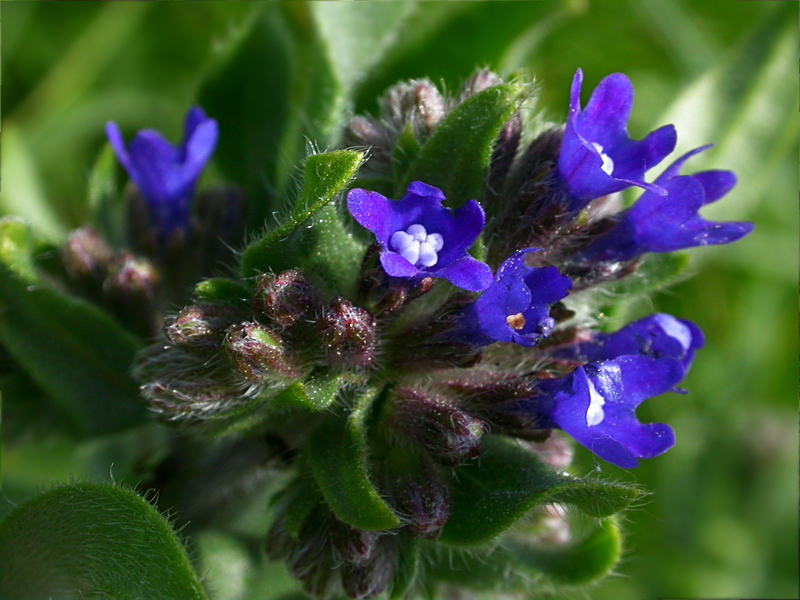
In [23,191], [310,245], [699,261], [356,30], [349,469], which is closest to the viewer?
[349,469]

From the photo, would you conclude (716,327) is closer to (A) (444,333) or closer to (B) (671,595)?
(B) (671,595)

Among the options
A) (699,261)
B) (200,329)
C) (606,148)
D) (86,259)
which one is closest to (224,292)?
(200,329)

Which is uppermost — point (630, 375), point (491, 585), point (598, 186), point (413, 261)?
point (413, 261)

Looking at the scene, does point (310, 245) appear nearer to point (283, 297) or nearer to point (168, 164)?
point (283, 297)

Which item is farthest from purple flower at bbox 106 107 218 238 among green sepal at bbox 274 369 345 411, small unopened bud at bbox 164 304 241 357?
green sepal at bbox 274 369 345 411

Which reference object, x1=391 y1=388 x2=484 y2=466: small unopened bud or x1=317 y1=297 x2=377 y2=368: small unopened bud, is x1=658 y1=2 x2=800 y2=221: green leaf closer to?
x1=391 y1=388 x2=484 y2=466: small unopened bud

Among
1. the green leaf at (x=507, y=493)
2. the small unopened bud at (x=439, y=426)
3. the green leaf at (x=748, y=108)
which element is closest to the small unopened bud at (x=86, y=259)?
the small unopened bud at (x=439, y=426)

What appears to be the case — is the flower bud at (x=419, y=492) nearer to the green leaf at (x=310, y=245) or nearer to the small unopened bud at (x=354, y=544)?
the small unopened bud at (x=354, y=544)

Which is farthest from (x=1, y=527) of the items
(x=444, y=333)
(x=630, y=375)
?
(x=630, y=375)
